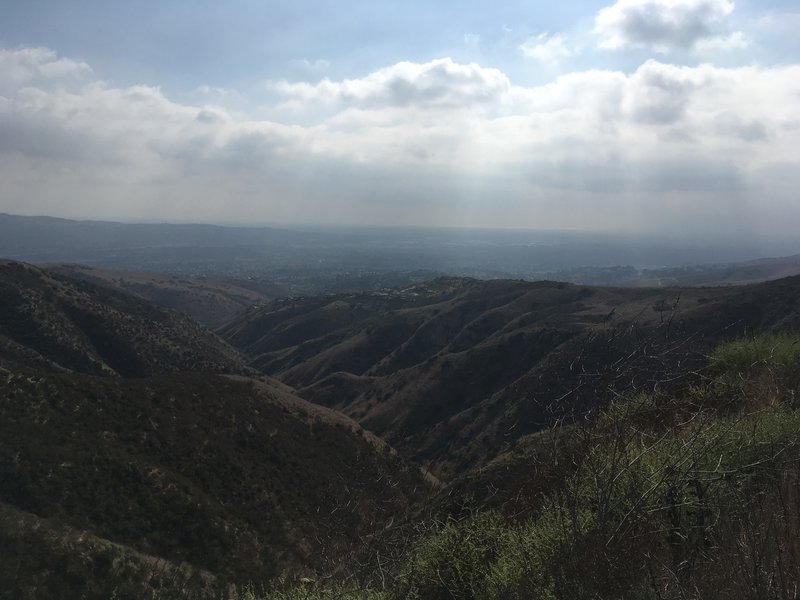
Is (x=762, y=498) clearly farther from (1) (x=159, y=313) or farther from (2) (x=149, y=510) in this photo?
(1) (x=159, y=313)

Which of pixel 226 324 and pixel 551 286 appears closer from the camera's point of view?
pixel 551 286

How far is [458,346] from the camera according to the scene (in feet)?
306

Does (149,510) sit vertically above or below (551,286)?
below

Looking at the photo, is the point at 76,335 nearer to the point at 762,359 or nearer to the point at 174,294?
the point at 762,359

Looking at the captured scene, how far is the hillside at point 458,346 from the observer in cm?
5659

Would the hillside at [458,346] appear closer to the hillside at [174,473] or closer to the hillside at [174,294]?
the hillside at [174,473]

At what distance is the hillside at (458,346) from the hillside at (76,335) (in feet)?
87.7

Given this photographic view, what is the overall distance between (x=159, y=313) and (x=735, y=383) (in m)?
111

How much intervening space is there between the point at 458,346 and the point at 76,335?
207ft

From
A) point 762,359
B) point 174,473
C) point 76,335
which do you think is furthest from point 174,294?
point 762,359

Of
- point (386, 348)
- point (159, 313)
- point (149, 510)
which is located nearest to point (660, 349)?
point (149, 510)

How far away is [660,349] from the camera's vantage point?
6020 mm

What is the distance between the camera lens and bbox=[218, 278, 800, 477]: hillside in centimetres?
5659

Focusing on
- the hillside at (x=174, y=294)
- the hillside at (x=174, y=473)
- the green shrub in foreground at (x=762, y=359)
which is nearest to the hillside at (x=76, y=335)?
the hillside at (x=174, y=473)
